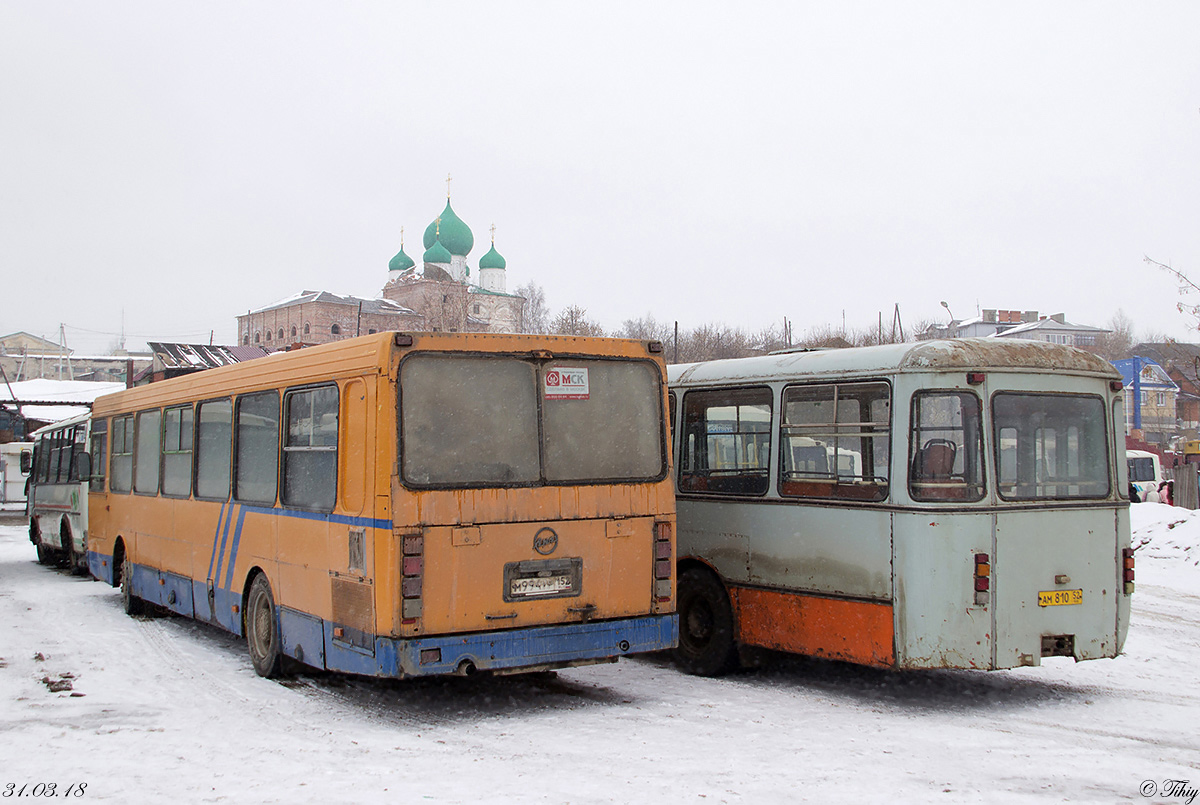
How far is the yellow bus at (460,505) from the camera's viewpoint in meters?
7.48

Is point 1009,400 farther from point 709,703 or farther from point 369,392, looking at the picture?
point 369,392

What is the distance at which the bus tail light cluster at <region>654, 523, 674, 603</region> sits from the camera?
332 inches

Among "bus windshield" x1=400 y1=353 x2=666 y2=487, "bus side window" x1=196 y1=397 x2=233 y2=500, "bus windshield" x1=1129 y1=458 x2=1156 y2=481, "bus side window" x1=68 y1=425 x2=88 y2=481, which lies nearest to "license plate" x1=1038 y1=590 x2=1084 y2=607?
"bus windshield" x1=400 y1=353 x2=666 y2=487

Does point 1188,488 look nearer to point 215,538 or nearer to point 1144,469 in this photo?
point 1144,469

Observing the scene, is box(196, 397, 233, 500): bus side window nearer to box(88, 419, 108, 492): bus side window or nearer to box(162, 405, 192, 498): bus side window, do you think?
box(162, 405, 192, 498): bus side window

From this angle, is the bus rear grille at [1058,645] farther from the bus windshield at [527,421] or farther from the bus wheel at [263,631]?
the bus wheel at [263,631]

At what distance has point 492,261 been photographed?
310 ft

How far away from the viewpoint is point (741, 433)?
9.70 meters

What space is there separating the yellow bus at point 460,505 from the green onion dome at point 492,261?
3380 inches

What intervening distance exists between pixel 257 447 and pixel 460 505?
2.89 metres

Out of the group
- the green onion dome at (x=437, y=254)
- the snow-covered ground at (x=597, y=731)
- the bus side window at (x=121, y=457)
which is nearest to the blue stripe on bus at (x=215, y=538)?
the snow-covered ground at (x=597, y=731)

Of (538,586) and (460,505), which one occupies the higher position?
(460,505)

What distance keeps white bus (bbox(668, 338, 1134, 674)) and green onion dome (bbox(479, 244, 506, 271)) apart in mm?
86499

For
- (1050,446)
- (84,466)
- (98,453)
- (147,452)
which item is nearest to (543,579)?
(1050,446)
